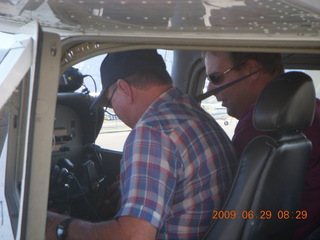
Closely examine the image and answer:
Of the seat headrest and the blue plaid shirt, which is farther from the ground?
the seat headrest

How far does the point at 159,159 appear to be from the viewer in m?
1.60

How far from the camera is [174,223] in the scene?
177cm

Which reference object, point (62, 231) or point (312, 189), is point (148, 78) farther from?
point (312, 189)

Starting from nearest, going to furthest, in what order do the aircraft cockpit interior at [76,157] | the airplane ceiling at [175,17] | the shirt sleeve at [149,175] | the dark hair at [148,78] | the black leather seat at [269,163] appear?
the airplane ceiling at [175,17] < the shirt sleeve at [149,175] < the black leather seat at [269,163] < the dark hair at [148,78] < the aircraft cockpit interior at [76,157]

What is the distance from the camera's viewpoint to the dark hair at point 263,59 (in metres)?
2.32

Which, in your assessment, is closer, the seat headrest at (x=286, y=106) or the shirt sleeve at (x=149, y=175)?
the shirt sleeve at (x=149, y=175)

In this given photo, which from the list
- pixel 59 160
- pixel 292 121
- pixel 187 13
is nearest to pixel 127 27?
pixel 187 13

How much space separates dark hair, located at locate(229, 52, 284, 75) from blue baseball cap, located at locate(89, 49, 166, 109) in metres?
0.56

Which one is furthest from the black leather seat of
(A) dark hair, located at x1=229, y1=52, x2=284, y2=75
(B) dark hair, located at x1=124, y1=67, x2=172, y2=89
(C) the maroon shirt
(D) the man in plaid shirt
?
(A) dark hair, located at x1=229, y1=52, x2=284, y2=75

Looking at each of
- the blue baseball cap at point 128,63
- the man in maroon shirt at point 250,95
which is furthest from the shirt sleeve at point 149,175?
the man in maroon shirt at point 250,95

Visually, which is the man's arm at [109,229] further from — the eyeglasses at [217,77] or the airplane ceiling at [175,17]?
the eyeglasses at [217,77]

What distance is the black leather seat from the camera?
5.56 feet
